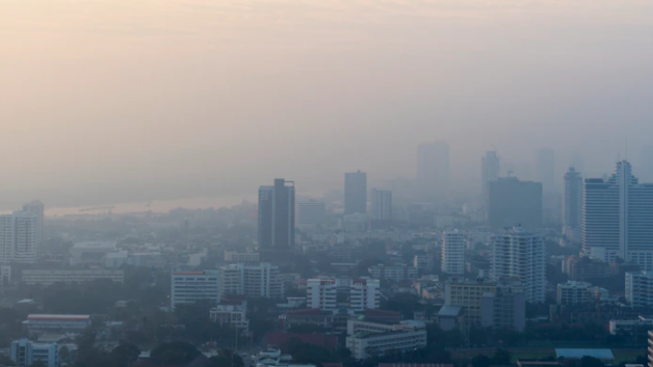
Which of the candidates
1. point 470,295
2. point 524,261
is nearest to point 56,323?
point 470,295

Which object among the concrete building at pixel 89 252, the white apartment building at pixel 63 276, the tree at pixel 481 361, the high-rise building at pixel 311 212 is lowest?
the tree at pixel 481 361

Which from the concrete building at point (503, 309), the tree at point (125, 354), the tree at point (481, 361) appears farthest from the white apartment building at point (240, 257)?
the tree at point (481, 361)

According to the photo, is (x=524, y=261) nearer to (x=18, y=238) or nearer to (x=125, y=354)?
(x=125, y=354)

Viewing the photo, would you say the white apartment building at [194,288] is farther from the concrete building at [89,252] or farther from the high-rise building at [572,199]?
the high-rise building at [572,199]

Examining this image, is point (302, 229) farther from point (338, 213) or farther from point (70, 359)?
point (70, 359)

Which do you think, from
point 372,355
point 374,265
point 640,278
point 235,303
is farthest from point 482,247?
point 372,355

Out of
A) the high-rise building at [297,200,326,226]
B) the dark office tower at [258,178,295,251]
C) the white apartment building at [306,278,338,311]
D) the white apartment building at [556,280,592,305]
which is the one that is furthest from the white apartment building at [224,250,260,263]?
the high-rise building at [297,200,326,226]
